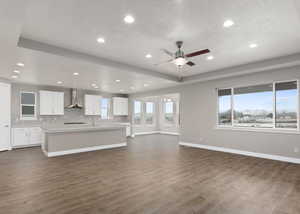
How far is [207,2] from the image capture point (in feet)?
7.27

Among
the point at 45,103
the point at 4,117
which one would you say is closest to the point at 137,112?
the point at 45,103

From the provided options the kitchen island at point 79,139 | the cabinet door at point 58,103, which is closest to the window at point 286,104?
the kitchen island at point 79,139

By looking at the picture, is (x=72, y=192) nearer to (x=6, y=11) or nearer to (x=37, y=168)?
(x=37, y=168)

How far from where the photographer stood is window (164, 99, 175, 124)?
1124cm

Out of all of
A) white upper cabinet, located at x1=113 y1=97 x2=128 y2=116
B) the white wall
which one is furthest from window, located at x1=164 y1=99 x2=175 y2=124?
the white wall

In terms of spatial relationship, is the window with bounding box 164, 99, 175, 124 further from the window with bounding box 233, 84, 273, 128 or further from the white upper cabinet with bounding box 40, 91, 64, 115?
the white upper cabinet with bounding box 40, 91, 64, 115

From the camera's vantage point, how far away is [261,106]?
5.33 m

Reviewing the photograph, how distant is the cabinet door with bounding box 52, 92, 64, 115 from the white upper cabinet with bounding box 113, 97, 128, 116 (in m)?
2.81

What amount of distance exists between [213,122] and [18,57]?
622 centimetres

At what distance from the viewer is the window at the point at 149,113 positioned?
11.4 m

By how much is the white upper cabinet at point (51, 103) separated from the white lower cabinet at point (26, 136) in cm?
88

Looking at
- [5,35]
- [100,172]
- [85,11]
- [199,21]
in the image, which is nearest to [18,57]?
[5,35]

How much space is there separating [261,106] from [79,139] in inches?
247

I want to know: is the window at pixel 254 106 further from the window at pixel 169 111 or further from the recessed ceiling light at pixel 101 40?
the window at pixel 169 111
